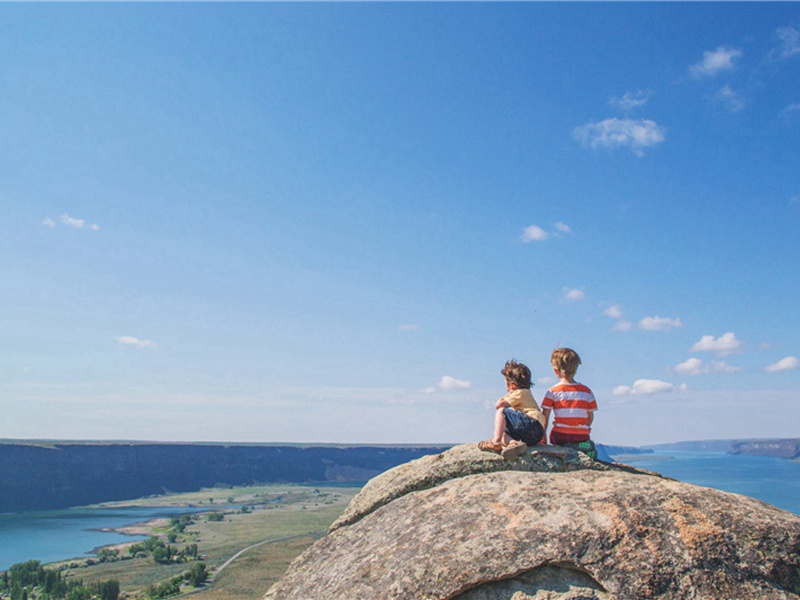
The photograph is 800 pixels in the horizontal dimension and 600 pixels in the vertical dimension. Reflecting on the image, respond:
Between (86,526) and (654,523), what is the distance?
16044 centimetres

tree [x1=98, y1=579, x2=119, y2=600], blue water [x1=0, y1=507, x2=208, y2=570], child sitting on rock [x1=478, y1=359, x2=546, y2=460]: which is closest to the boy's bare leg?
child sitting on rock [x1=478, y1=359, x2=546, y2=460]

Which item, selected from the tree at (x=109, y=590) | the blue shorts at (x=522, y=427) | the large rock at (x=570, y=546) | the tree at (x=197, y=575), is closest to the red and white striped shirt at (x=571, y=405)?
the blue shorts at (x=522, y=427)

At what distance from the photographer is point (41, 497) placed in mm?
174625

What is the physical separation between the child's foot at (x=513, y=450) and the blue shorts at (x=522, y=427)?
180 millimetres

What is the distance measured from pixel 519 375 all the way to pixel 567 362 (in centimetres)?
73

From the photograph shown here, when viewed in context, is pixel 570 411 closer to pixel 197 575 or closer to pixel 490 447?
pixel 490 447

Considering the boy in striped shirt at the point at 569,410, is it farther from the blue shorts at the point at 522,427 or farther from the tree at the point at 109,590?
the tree at the point at 109,590

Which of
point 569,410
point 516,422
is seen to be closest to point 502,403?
point 516,422

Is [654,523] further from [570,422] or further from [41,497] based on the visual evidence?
[41,497]

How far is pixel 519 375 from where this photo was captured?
27.1 ft

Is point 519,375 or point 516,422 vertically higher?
point 519,375

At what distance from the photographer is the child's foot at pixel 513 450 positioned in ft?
25.2

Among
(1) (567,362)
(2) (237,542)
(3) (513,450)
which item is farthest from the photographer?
(2) (237,542)

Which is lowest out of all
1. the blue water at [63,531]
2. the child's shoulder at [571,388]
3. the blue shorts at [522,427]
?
the blue water at [63,531]
